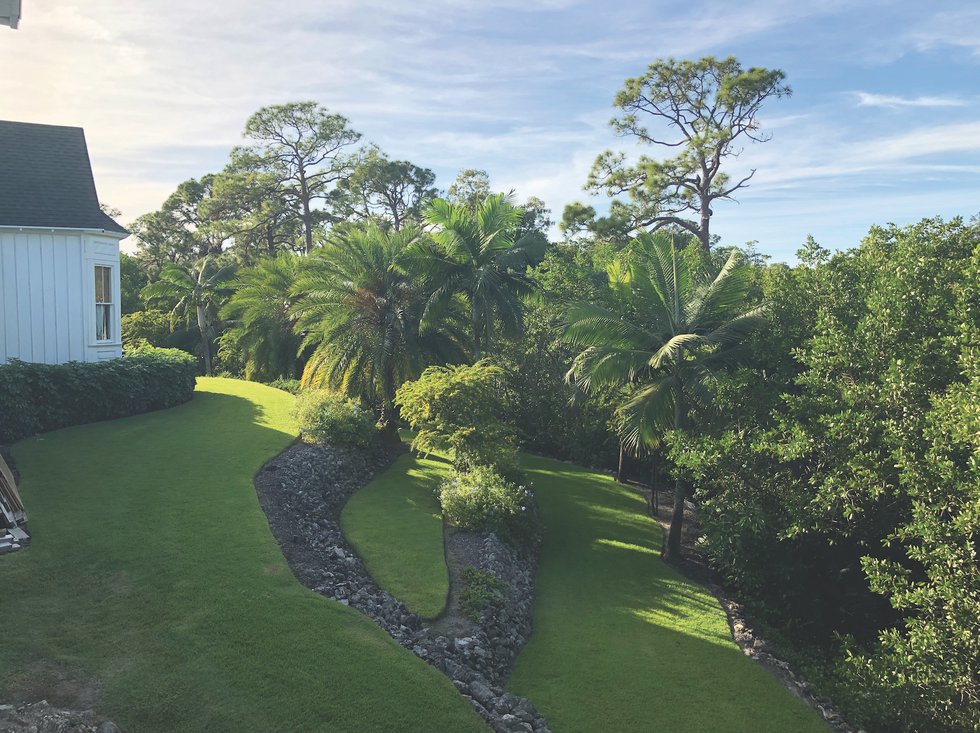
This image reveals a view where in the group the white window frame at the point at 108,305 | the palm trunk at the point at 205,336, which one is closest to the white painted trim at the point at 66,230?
the white window frame at the point at 108,305

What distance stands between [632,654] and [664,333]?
7.40m

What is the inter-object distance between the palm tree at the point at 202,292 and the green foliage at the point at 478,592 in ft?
90.0

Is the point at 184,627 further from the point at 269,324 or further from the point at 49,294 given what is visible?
the point at 269,324

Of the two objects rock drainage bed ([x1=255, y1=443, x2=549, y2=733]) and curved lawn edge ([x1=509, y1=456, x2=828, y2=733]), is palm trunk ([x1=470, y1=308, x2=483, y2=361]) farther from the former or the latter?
curved lawn edge ([x1=509, y1=456, x2=828, y2=733])

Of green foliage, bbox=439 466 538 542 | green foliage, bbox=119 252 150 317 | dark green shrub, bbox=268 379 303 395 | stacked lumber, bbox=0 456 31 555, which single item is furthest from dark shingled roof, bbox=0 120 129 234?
green foliage, bbox=119 252 150 317

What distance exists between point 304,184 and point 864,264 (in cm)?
4116

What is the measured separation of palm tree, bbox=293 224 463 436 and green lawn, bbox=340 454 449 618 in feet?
10.7

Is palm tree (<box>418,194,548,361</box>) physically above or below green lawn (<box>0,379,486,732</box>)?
above

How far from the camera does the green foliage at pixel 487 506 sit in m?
14.7

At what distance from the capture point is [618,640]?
11.8m

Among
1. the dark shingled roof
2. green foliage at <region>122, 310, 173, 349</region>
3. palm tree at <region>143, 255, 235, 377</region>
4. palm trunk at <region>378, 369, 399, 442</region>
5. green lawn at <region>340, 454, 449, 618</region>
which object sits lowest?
green lawn at <region>340, 454, 449, 618</region>

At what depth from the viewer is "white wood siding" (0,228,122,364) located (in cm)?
1739

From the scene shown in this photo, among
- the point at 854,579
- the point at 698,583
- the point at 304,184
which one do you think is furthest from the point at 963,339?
the point at 304,184

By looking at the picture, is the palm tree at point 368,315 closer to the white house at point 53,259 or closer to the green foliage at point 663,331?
the white house at point 53,259
